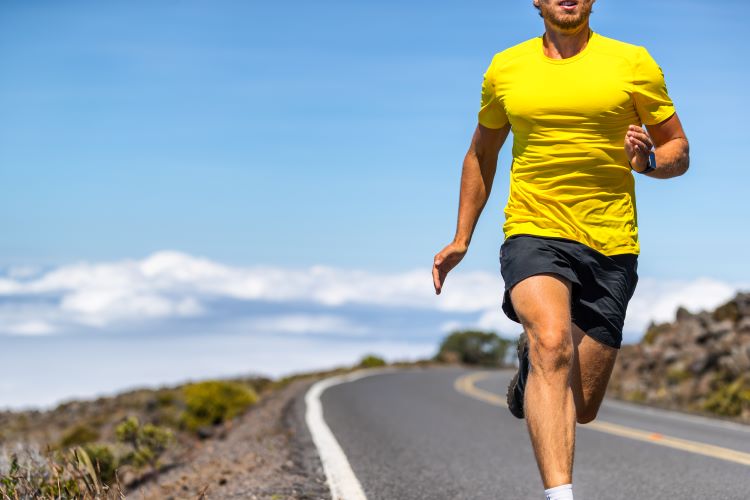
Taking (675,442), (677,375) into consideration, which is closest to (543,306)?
(675,442)

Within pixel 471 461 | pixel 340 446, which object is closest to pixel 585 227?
pixel 471 461

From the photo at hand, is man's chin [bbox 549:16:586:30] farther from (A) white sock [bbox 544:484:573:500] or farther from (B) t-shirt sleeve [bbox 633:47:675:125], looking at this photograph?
(A) white sock [bbox 544:484:573:500]

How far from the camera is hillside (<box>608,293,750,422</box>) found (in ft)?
50.6

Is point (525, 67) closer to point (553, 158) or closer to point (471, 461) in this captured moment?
point (553, 158)

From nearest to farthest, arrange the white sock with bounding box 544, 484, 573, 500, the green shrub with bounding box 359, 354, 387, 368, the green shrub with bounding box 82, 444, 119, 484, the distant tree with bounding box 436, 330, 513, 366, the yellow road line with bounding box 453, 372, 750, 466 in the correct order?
the white sock with bounding box 544, 484, 573, 500
the yellow road line with bounding box 453, 372, 750, 466
the green shrub with bounding box 82, 444, 119, 484
the green shrub with bounding box 359, 354, 387, 368
the distant tree with bounding box 436, 330, 513, 366

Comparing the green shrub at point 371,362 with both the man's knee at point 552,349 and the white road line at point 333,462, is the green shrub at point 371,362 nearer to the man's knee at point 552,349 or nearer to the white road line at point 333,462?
the white road line at point 333,462

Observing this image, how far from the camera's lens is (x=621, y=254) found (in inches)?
191

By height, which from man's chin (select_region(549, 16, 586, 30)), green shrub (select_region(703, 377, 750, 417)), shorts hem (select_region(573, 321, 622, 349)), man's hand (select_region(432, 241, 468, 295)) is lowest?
green shrub (select_region(703, 377, 750, 417))

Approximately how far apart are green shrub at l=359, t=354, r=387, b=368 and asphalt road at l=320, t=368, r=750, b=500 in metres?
20.6

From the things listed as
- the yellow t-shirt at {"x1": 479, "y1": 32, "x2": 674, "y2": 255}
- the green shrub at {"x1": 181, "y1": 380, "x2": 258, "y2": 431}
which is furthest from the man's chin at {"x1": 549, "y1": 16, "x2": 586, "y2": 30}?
the green shrub at {"x1": 181, "y1": 380, "x2": 258, "y2": 431}

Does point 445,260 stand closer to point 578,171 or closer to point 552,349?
point 578,171

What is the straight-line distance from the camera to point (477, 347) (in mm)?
46281

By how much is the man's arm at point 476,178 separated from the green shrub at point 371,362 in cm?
3020

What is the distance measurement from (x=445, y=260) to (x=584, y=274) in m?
0.70
